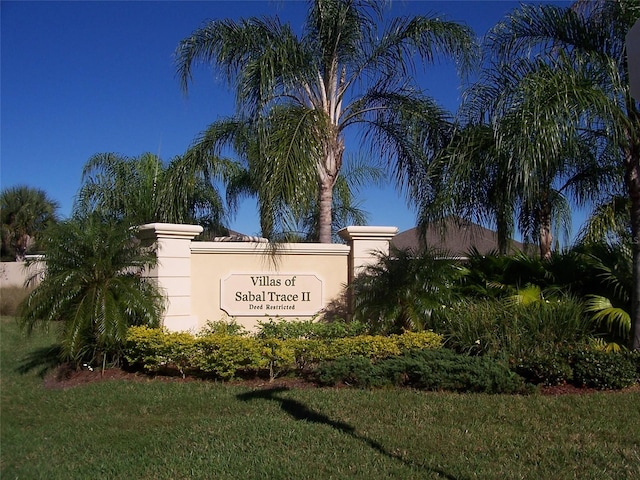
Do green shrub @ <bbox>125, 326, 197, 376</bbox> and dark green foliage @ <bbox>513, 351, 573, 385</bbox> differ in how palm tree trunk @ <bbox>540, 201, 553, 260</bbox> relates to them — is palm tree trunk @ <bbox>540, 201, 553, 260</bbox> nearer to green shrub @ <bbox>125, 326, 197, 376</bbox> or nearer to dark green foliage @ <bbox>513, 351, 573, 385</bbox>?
dark green foliage @ <bbox>513, 351, 573, 385</bbox>

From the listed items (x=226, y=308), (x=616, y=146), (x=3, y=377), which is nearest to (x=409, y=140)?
(x=616, y=146)

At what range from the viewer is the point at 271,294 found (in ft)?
33.4

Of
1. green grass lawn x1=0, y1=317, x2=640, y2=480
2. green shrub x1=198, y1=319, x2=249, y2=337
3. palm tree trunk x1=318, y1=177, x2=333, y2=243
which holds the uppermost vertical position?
palm tree trunk x1=318, y1=177, x2=333, y2=243

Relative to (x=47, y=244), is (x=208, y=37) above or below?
above

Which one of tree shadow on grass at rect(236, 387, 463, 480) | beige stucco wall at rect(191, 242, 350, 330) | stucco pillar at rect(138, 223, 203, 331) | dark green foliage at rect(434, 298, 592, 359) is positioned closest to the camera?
tree shadow on grass at rect(236, 387, 463, 480)

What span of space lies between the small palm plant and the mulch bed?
0.62 ft

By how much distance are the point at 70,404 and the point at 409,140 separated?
22.4ft

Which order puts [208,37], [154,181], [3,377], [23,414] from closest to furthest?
1. [23,414]
2. [3,377]
3. [208,37]
4. [154,181]

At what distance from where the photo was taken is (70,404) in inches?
294

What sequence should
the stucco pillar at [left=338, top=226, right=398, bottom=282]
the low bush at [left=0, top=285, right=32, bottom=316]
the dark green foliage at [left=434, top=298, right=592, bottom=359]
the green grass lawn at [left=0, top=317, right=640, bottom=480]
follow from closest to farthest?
1. the green grass lawn at [left=0, top=317, right=640, bottom=480]
2. the dark green foliage at [left=434, top=298, right=592, bottom=359]
3. the stucco pillar at [left=338, top=226, right=398, bottom=282]
4. the low bush at [left=0, top=285, right=32, bottom=316]

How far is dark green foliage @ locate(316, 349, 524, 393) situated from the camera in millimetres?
7535

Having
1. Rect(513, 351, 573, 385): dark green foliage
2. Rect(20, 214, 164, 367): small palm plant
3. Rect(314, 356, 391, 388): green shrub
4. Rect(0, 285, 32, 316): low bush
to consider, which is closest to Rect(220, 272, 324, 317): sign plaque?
Rect(20, 214, 164, 367): small palm plant

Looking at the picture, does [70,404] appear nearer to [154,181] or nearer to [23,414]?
[23,414]

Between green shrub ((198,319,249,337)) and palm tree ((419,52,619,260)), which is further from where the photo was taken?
green shrub ((198,319,249,337))
